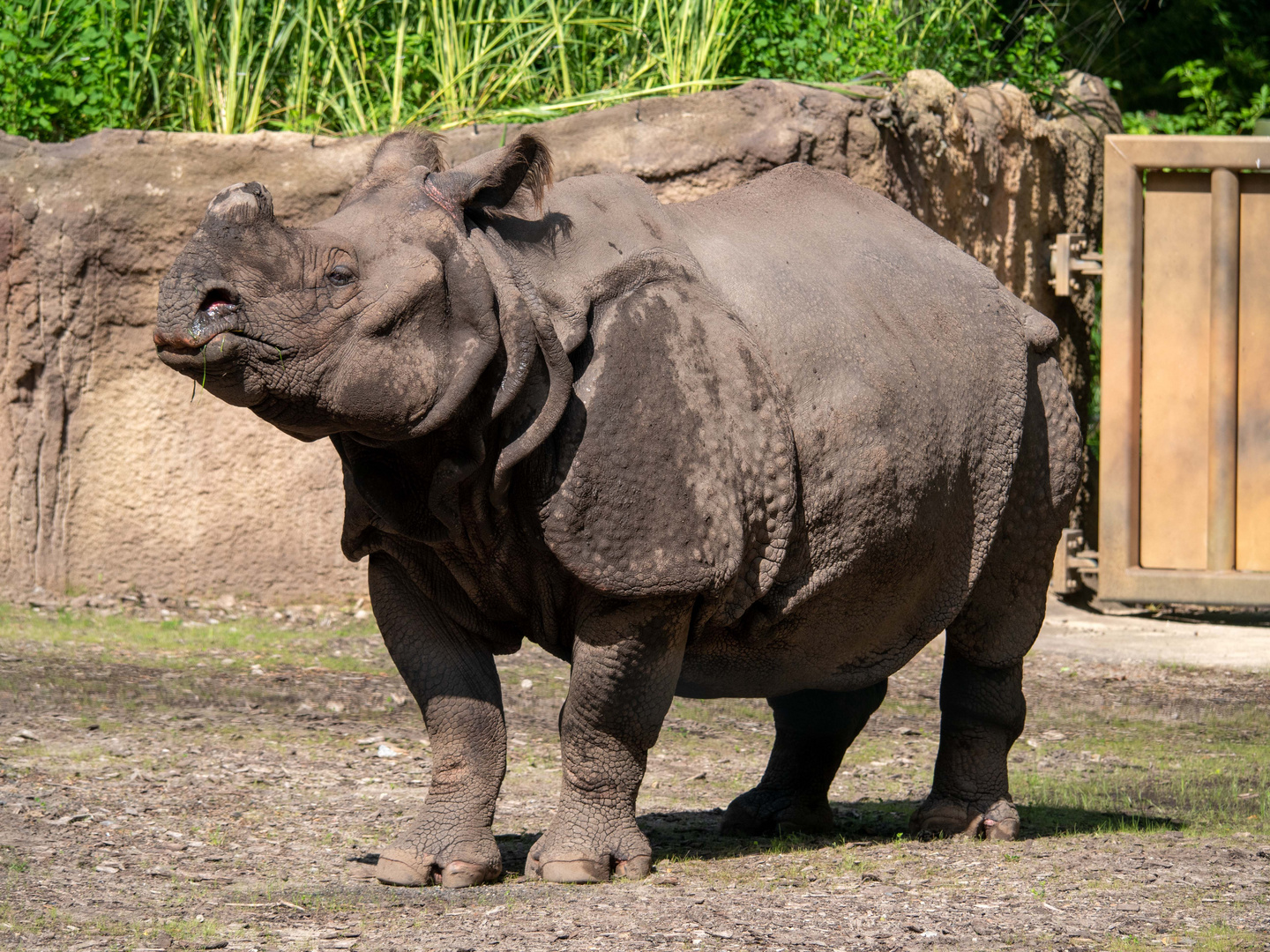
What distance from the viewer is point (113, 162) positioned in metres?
8.38

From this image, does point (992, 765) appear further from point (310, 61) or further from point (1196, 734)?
point (310, 61)

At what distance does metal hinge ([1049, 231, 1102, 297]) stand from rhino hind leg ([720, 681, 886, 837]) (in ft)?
17.4

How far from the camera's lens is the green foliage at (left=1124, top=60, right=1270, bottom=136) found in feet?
39.4

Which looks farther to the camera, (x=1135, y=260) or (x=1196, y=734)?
(x=1135, y=260)

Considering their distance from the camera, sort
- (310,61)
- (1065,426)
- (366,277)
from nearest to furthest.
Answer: (366,277), (1065,426), (310,61)

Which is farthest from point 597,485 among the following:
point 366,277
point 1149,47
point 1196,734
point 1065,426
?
point 1149,47

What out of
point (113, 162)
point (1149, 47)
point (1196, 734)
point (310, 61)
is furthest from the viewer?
point (1149, 47)

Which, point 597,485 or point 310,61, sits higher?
point 310,61

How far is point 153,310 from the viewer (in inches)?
338

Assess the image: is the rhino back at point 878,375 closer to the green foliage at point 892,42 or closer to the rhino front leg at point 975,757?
the rhino front leg at point 975,757

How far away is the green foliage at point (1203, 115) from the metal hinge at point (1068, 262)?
2128 millimetres

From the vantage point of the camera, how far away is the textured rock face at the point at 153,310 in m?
8.37

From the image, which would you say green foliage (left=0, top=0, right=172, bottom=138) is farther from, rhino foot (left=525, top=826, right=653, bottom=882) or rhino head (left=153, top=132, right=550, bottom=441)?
rhino foot (left=525, top=826, right=653, bottom=882)

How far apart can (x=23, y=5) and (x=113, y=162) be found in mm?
1625
